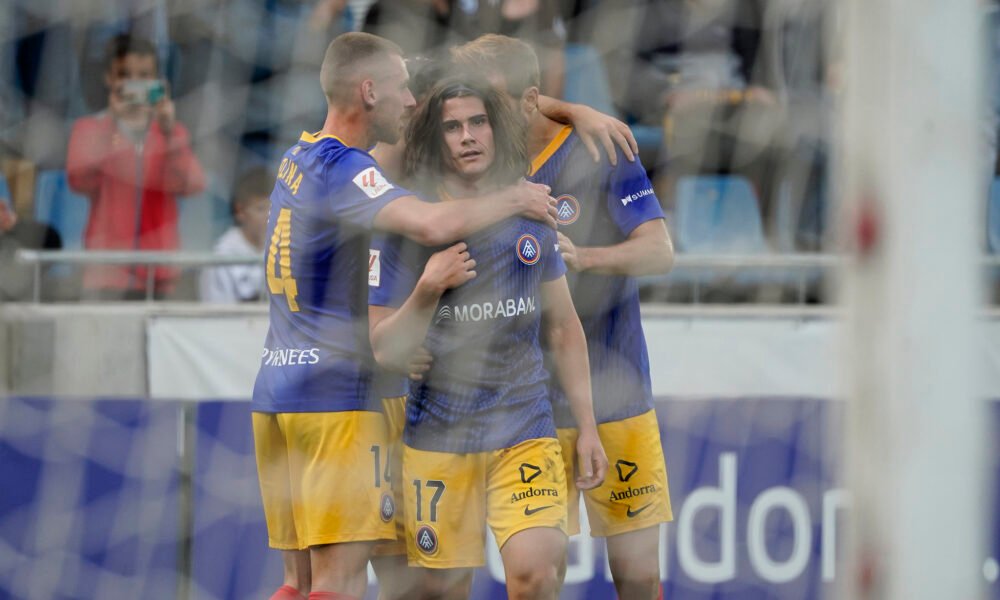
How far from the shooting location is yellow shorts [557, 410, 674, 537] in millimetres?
2869

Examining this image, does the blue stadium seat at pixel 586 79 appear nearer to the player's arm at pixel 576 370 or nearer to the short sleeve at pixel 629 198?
the short sleeve at pixel 629 198

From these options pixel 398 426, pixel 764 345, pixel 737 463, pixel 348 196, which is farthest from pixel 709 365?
pixel 348 196

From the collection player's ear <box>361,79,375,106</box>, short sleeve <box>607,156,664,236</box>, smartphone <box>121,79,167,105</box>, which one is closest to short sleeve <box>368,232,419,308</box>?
player's ear <box>361,79,375,106</box>

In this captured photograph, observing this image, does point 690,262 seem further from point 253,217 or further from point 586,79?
point 253,217

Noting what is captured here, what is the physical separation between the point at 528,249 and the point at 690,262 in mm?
1341

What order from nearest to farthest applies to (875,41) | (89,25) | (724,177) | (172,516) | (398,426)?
(875,41)
(398,426)
(89,25)
(172,516)
(724,177)

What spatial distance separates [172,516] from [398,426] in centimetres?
106

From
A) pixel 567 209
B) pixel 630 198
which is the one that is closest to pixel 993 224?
pixel 630 198

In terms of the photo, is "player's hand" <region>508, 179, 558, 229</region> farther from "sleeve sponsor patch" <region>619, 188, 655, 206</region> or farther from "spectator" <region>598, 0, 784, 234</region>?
"spectator" <region>598, 0, 784, 234</region>

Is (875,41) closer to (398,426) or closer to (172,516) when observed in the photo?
(398,426)

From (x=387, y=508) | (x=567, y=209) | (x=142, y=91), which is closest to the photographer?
(x=387, y=508)

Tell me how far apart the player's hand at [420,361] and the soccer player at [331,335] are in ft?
0.50

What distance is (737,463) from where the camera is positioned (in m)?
3.64

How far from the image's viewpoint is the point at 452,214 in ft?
8.00
